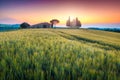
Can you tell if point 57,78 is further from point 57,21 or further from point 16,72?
point 57,21

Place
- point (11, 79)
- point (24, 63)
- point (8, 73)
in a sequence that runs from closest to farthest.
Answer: point (11, 79), point (8, 73), point (24, 63)

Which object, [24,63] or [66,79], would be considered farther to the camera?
[24,63]

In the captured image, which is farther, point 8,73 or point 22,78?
point 8,73

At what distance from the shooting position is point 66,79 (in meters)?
2.36

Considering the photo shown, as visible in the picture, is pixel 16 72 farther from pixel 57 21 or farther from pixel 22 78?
pixel 57 21

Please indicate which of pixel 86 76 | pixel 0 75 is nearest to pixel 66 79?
pixel 86 76

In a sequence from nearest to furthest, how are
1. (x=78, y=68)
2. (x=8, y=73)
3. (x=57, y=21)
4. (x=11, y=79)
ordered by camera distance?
(x=11, y=79)
(x=8, y=73)
(x=78, y=68)
(x=57, y=21)

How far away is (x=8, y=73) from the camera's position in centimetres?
254

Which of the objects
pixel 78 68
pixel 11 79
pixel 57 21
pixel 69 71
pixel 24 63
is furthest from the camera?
pixel 57 21

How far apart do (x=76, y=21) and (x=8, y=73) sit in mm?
125783

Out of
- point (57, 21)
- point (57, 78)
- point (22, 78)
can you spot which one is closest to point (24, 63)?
point (22, 78)

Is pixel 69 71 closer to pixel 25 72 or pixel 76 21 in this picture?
pixel 25 72

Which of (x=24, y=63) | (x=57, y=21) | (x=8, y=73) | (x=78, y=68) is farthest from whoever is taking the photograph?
(x=57, y=21)

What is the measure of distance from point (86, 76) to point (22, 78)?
1.07 metres
